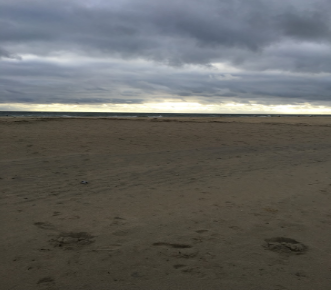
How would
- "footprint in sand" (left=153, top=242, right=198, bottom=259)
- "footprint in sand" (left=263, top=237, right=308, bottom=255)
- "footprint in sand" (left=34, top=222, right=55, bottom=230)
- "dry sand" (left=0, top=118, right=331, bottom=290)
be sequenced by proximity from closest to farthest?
"dry sand" (left=0, top=118, right=331, bottom=290) < "footprint in sand" (left=153, top=242, right=198, bottom=259) < "footprint in sand" (left=263, top=237, right=308, bottom=255) < "footprint in sand" (left=34, top=222, right=55, bottom=230)

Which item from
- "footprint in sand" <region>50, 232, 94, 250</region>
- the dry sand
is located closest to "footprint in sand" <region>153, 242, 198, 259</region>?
the dry sand

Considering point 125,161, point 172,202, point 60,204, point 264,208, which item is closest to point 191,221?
point 172,202

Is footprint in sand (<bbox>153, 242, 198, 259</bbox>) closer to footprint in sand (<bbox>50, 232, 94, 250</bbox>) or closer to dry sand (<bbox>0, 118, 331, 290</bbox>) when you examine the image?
dry sand (<bbox>0, 118, 331, 290</bbox>)

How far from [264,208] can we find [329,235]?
1165mm

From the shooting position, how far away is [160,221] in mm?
4363

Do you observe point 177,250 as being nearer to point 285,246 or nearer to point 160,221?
point 160,221

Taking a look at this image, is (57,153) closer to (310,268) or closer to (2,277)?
(2,277)

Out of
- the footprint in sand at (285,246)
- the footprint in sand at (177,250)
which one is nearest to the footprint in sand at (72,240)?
the footprint in sand at (177,250)

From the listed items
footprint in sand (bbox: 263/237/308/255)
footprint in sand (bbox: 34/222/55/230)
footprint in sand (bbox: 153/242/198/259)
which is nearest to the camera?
footprint in sand (bbox: 153/242/198/259)

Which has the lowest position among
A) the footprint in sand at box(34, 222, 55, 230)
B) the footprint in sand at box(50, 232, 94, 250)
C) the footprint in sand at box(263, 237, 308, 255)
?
the footprint in sand at box(50, 232, 94, 250)

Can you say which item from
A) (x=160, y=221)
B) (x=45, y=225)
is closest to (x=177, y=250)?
(x=160, y=221)

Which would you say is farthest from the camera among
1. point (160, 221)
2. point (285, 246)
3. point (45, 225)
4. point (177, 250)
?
point (160, 221)

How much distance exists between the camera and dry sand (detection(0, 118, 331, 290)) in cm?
297

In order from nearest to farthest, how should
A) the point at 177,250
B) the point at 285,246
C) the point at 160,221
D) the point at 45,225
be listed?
the point at 177,250 → the point at 285,246 → the point at 45,225 → the point at 160,221
